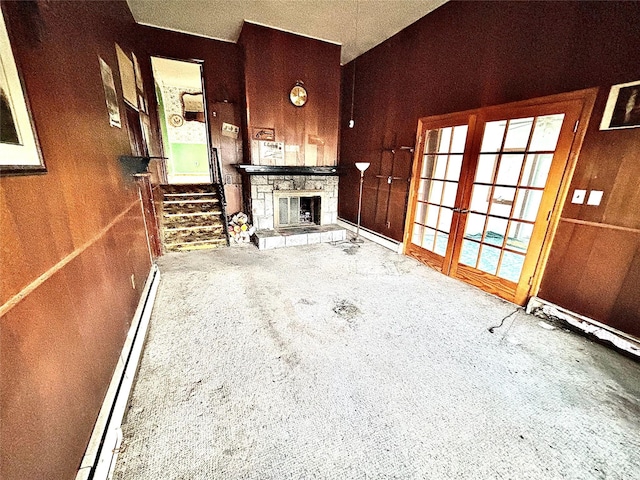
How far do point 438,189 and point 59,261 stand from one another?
364cm

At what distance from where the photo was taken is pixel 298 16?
3.56 metres

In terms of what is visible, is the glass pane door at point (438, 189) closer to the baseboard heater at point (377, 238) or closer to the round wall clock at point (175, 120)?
the baseboard heater at point (377, 238)

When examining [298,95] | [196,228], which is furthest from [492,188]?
[196,228]

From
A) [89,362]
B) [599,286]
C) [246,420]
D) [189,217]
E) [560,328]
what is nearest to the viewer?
[89,362]

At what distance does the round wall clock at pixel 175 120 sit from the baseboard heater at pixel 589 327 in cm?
815

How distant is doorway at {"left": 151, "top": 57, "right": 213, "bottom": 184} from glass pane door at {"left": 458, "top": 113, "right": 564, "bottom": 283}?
17.4ft

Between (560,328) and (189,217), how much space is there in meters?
5.01

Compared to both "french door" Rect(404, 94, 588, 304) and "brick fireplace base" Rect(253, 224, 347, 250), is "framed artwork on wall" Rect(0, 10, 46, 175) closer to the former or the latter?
"brick fireplace base" Rect(253, 224, 347, 250)

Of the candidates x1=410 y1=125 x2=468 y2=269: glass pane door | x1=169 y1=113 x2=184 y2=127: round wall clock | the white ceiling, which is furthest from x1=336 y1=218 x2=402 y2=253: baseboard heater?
x1=169 y1=113 x2=184 y2=127: round wall clock

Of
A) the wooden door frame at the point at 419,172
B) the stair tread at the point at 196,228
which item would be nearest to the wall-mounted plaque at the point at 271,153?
the stair tread at the point at 196,228

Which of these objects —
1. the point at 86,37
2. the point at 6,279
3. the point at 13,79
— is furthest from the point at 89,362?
the point at 86,37

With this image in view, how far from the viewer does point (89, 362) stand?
49.3 inches

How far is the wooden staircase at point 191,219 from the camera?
4078 millimetres

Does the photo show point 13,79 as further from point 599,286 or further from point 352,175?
point 352,175
